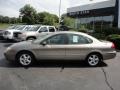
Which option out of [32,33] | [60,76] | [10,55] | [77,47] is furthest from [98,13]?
[60,76]

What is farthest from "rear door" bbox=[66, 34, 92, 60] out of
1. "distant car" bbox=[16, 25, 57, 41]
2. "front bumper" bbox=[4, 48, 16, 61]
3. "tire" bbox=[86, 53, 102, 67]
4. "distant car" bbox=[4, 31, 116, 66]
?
"distant car" bbox=[16, 25, 57, 41]

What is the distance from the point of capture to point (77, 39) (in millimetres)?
10703

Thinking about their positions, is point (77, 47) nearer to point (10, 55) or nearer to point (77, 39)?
point (77, 39)

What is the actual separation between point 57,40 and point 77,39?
84 centimetres

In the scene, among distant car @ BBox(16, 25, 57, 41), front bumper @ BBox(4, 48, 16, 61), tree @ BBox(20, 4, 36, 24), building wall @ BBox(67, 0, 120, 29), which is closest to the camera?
front bumper @ BBox(4, 48, 16, 61)

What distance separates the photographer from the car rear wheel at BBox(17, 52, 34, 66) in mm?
10336

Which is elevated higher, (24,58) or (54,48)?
(54,48)

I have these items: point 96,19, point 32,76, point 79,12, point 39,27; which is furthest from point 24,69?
point 79,12

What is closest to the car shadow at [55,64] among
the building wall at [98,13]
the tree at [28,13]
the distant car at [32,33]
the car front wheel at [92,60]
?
the car front wheel at [92,60]

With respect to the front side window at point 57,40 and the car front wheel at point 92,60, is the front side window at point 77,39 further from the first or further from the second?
the car front wheel at point 92,60

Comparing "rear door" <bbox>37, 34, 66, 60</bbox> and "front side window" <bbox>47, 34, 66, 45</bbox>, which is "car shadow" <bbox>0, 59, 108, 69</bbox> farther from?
"front side window" <bbox>47, 34, 66, 45</bbox>

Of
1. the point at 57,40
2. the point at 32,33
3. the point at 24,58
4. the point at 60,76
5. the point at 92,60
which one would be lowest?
the point at 60,76

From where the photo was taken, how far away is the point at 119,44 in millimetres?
17172

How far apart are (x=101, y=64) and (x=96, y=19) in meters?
31.7
